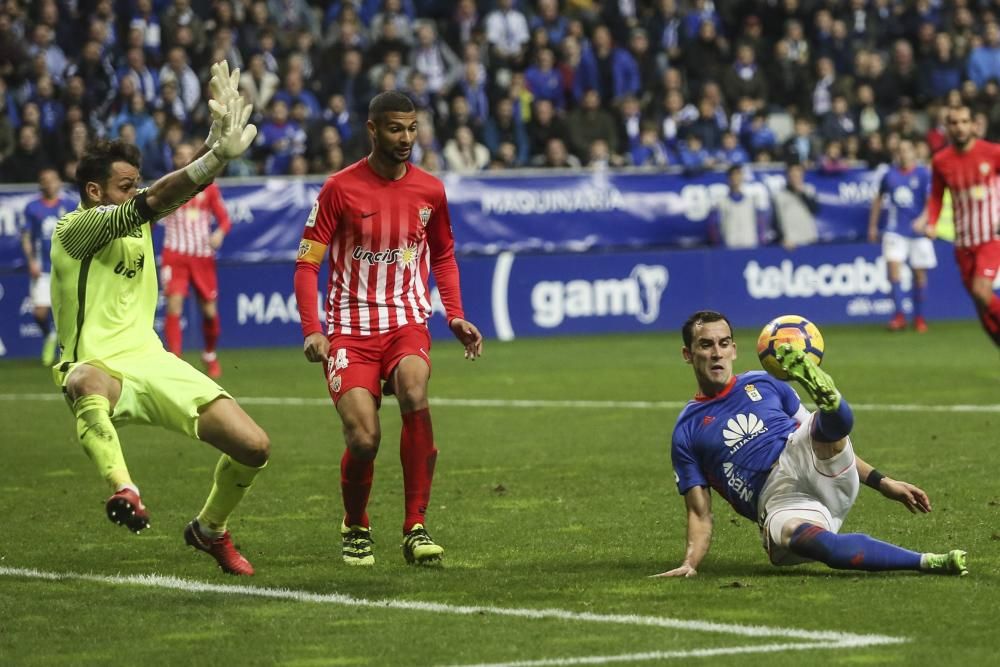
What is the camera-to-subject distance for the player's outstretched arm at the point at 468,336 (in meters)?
8.65

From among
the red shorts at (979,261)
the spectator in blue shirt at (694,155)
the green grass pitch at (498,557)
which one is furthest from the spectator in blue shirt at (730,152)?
the green grass pitch at (498,557)

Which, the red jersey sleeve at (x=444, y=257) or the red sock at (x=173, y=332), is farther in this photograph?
the red sock at (x=173, y=332)

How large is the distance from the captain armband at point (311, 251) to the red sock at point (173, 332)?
451 inches

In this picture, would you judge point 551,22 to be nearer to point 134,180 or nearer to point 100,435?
point 134,180

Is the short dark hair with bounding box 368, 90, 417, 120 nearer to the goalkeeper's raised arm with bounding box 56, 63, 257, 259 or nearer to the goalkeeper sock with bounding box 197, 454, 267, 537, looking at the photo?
the goalkeeper's raised arm with bounding box 56, 63, 257, 259

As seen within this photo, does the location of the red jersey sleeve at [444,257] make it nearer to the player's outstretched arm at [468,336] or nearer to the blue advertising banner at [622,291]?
the player's outstretched arm at [468,336]

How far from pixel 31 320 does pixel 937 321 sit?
1256 centimetres

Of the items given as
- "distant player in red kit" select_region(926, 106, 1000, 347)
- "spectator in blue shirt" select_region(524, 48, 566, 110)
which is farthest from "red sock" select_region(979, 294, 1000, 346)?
"spectator in blue shirt" select_region(524, 48, 566, 110)

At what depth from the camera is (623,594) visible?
7508 millimetres

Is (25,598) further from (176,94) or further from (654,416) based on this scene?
(176,94)

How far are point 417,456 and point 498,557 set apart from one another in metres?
0.62

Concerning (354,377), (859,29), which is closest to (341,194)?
(354,377)

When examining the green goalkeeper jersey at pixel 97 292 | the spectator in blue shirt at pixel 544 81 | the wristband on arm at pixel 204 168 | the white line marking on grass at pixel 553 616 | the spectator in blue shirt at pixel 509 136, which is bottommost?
the white line marking on grass at pixel 553 616

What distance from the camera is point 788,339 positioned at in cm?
754
